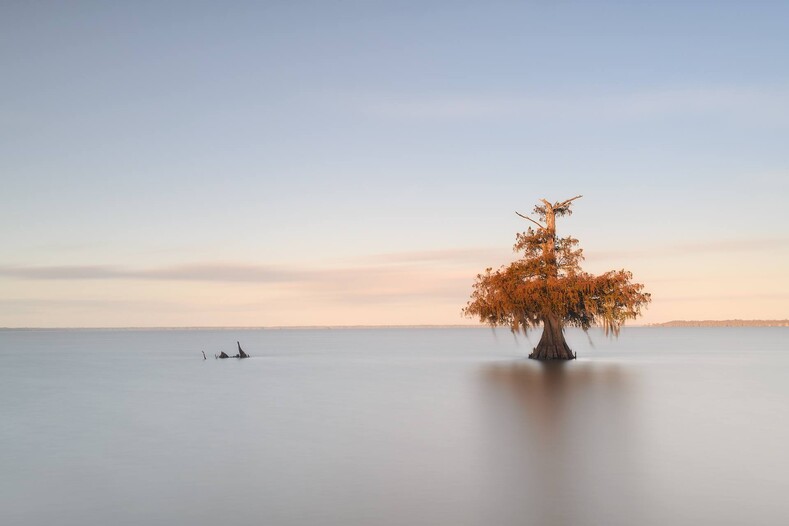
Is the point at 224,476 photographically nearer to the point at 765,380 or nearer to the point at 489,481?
the point at 489,481

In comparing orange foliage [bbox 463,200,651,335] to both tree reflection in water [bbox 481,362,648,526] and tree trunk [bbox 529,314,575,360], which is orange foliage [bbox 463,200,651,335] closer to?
tree trunk [bbox 529,314,575,360]

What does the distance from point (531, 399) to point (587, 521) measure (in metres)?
18.0

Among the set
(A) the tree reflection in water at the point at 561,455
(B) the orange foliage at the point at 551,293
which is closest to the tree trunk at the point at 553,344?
(B) the orange foliage at the point at 551,293

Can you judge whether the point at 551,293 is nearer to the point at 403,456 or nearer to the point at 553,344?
the point at 553,344

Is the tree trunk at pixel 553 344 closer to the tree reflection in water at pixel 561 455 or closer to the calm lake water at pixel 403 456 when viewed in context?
the calm lake water at pixel 403 456

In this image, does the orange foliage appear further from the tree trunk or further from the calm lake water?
the calm lake water

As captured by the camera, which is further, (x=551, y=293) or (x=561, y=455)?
(x=551, y=293)

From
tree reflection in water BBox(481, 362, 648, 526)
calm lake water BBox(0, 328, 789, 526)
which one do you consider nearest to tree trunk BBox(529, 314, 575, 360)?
calm lake water BBox(0, 328, 789, 526)

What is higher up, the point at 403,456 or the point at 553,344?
the point at 553,344

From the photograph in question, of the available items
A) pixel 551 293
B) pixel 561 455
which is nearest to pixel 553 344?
pixel 551 293

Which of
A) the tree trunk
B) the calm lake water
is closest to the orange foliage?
the tree trunk

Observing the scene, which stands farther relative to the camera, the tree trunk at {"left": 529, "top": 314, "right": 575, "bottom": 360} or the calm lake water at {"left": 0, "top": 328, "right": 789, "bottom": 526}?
the tree trunk at {"left": 529, "top": 314, "right": 575, "bottom": 360}

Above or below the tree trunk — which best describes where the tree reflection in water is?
below

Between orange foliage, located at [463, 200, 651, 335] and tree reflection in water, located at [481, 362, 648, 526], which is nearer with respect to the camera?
tree reflection in water, located at [481, 362, 648, 526]
